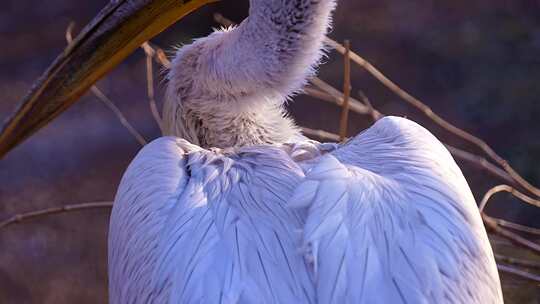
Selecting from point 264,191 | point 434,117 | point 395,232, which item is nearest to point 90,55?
point 264,191

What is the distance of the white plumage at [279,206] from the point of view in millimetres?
1351

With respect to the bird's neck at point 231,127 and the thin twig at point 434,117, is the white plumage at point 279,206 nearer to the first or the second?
the bird's neck at point 231,127

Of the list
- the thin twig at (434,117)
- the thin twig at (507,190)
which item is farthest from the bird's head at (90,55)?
the thin twig at (507,190)

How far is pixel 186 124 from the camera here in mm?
1990

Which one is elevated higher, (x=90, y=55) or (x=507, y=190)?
(x=90, y=55)

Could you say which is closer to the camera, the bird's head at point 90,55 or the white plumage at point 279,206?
the white plumage at point 279,206

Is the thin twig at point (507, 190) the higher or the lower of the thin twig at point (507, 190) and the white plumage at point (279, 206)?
the lower

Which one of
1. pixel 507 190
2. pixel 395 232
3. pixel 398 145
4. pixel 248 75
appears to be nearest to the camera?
pixel 395 232

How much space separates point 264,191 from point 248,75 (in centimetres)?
35

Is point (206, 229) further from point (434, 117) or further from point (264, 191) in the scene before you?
point (434, 117)

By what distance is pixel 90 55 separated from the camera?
1838 millimetres

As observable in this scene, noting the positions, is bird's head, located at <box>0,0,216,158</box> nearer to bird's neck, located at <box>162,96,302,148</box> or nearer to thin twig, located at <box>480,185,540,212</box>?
bird's neck, located at <box>162,96,302,148</box>

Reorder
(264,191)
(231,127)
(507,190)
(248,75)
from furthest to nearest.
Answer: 1. (507,190)
2. (231,127)
3. (248,75)
4. (264,191)

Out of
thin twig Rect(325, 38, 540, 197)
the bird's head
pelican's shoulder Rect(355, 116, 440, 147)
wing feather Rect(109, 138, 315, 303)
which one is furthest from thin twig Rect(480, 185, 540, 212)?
the bird's head
